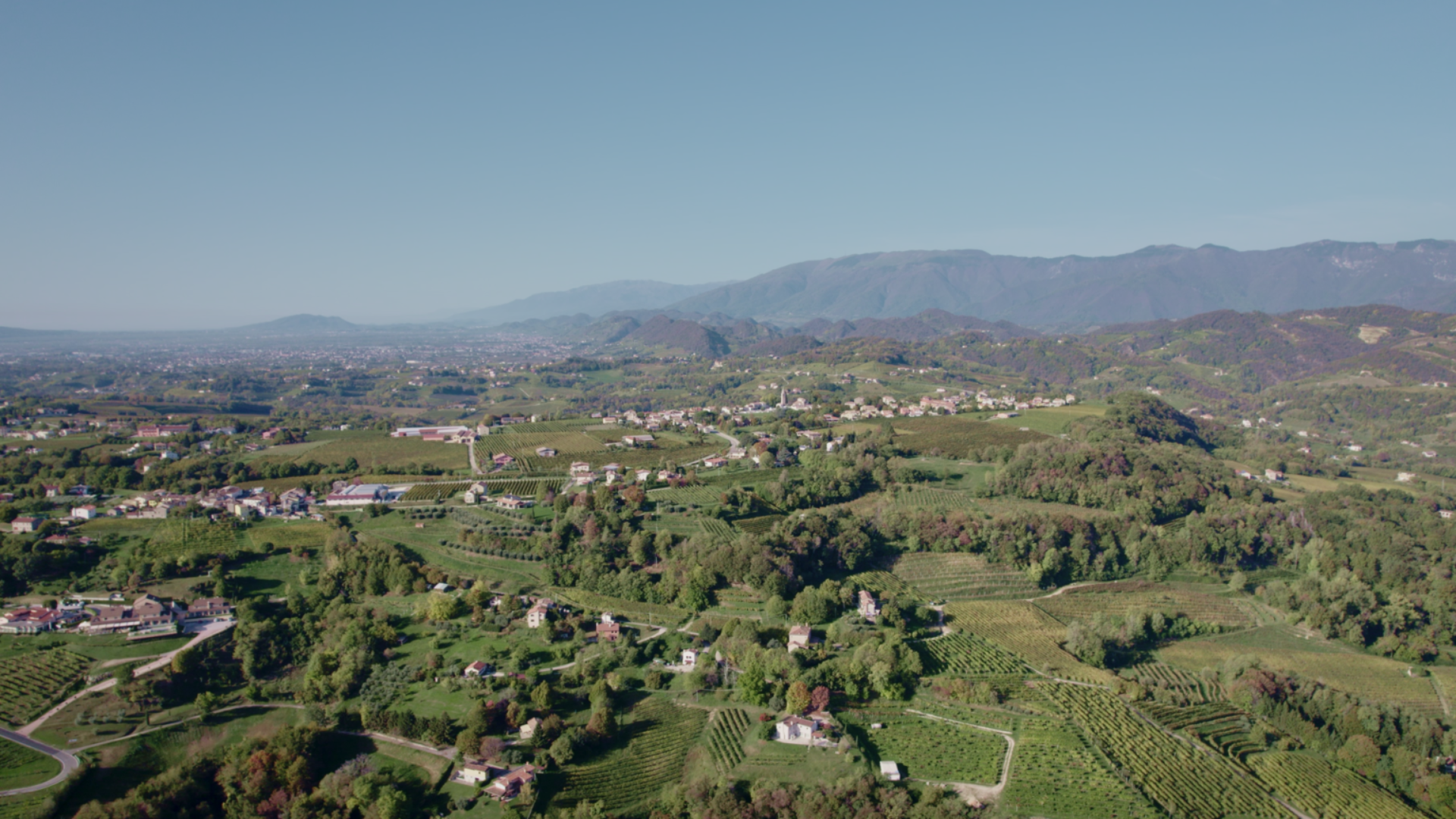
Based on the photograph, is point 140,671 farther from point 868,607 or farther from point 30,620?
point 868,607

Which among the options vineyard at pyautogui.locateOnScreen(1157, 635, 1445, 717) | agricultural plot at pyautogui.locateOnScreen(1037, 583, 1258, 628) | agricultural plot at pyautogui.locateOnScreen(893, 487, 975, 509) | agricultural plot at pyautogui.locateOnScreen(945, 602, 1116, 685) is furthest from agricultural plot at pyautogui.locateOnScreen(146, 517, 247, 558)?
vineyard at pyautogui.locateOnScreen(1157, 635, 1445, 717)

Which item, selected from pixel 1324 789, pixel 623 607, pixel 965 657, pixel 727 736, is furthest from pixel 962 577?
pixel 727 736

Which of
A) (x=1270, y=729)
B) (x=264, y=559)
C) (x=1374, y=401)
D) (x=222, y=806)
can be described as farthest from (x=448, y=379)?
(x=1374, y=401)

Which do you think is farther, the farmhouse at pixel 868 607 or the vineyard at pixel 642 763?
the farmhouse at pixel 868 607

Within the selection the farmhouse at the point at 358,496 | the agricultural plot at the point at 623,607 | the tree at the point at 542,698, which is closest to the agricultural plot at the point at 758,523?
the agricultural plot at the point at 623,607

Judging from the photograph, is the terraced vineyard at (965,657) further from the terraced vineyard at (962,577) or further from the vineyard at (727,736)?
the vineyard at (727,736)

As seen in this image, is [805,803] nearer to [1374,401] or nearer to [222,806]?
[222,806]

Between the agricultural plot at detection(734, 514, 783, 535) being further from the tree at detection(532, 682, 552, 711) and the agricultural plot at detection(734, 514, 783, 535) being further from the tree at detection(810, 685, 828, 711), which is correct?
the tree at detection(532, 682, 552, 711)
